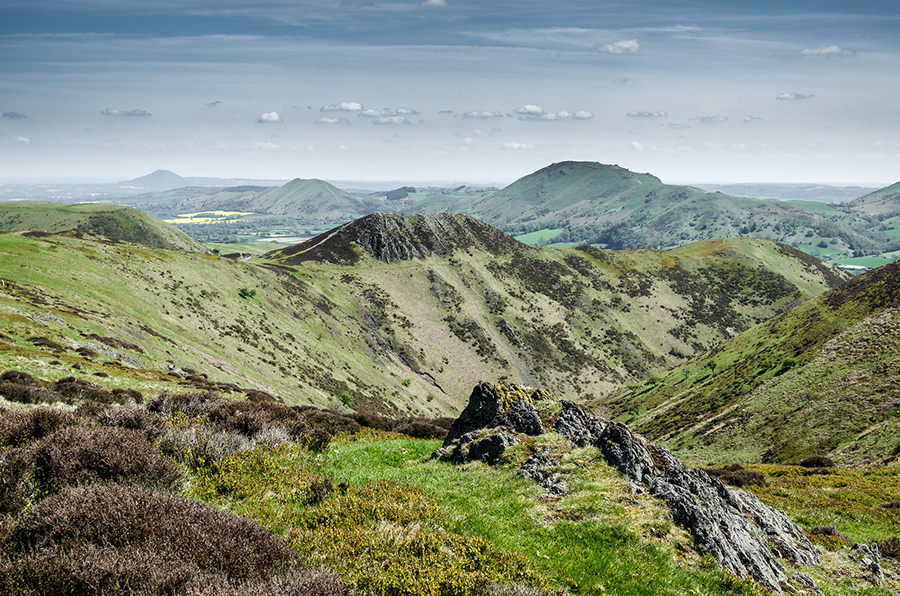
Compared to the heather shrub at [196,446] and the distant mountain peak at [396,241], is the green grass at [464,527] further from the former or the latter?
the distant mountain peak at [396,241]

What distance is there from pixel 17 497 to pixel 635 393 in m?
122

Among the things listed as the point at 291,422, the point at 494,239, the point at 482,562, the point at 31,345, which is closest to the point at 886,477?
the point at 482,562

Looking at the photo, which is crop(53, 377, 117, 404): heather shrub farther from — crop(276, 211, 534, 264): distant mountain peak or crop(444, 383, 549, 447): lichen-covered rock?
crop(276, 211, 534, 264): distant mountain peak

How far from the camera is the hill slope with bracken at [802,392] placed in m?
48.6

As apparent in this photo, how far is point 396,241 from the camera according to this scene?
15962 centimetres

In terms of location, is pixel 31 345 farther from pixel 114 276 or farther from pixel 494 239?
pixel 494 239

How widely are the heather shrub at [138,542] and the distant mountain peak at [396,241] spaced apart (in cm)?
14214

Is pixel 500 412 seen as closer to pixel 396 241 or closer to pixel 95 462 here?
pixel 95 462

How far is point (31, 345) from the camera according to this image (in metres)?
34.3

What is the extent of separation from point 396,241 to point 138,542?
155768mm

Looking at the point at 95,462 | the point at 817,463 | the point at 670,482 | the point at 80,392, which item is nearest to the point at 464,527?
the point at 670,482

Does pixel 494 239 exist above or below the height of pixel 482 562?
above

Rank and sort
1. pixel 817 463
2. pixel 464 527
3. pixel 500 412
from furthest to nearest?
pixel 817 463
pixel 500 412
pixel 464 527

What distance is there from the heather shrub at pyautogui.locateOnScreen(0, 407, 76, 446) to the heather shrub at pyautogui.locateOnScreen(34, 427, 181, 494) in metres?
1.29
